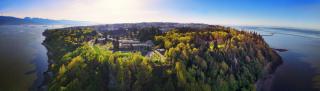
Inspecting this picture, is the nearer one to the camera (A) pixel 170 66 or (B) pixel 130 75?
(B) pixel 130 75

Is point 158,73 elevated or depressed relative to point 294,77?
elevated

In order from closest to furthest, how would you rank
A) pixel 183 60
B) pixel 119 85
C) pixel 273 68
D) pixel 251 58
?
1. pixel 119 85
2. pixel 183 60
3. pixel 251 58
4. pixel 273 68

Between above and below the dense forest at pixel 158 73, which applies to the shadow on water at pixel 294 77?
below

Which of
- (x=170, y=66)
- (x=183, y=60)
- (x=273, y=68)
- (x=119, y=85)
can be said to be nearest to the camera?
(x=119, y=85)

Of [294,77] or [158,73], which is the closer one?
[158,73]

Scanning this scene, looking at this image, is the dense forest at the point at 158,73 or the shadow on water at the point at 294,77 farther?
the shadow on water at the point at 294,77

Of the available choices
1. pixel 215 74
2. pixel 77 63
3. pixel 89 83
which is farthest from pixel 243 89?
pixel 77 63

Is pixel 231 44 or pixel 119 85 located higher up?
pixel 231 44

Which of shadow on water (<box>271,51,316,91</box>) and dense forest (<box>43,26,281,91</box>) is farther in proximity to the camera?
shadow on water (<box>271,51,316,91</box>)

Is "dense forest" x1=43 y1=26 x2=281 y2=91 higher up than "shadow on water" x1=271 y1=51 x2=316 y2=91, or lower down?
higher up

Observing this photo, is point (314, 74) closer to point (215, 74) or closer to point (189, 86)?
point (215, 74)
